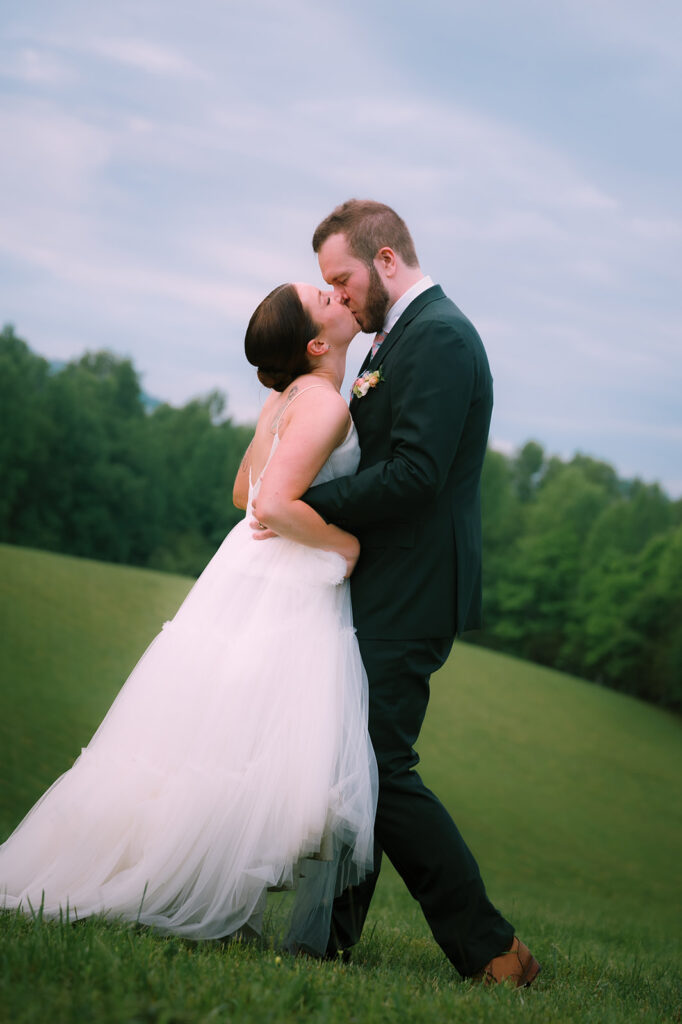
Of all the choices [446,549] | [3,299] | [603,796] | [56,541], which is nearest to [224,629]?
[446,549]

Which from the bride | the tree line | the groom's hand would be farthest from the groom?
the tree line

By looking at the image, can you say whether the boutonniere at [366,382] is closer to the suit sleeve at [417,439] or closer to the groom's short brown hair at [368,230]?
the suit sleeve at [417,439]

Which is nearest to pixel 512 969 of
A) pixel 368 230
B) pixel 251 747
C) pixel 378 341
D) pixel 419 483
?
pixel 251 747

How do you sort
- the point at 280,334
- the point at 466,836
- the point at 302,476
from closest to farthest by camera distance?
the point at 302,476, the point at 280,334, the point at 466,836

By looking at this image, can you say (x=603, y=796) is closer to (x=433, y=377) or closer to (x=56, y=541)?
(x=433, y=377)

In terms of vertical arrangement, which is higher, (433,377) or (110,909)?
(433,377)

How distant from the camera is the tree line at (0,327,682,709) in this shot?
50.1 m

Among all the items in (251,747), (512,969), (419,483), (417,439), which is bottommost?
(512,969)

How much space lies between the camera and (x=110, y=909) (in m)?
3.30

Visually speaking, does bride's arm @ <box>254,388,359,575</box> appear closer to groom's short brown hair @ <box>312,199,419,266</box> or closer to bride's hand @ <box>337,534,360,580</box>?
bride's hand @ <box>337,534,360,580</box>

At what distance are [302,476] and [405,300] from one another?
871mm

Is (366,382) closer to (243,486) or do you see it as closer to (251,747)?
(243,486)

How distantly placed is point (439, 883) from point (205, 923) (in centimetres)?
82

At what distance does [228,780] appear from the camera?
3.44m
